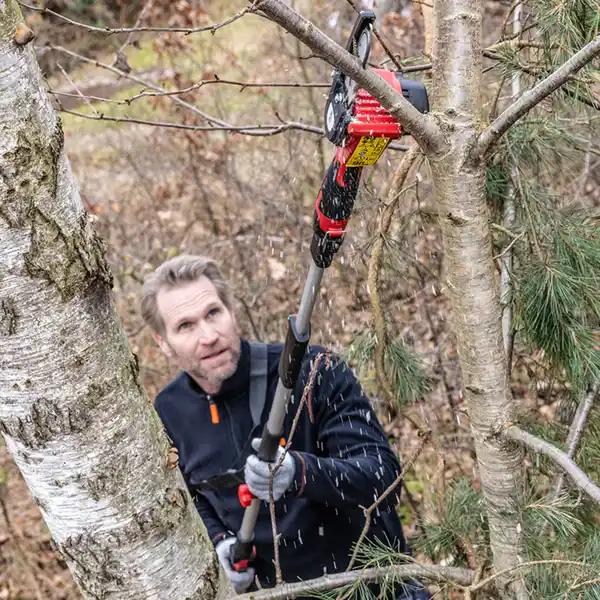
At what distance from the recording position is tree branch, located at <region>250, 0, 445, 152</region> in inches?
40.9

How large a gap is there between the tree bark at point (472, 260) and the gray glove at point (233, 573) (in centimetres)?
111

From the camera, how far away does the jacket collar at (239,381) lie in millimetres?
2582

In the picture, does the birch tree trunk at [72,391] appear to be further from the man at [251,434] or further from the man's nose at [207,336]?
the man's nose at [207,336]

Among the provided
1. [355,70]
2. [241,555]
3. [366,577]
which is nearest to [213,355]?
[241,555]

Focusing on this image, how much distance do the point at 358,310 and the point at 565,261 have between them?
3772mm

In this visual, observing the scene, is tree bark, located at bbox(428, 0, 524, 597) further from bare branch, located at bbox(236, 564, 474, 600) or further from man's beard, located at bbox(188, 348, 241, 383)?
man's beard, located at bbox(188, 348, 241, 383)

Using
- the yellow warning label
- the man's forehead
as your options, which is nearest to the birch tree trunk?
the yellow warning label

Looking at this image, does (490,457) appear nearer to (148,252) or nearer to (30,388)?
(30,388)

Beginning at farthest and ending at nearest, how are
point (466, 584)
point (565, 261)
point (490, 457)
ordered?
point (565, 261)
point (466, 584)
point (490, 457)

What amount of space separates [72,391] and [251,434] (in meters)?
1.36

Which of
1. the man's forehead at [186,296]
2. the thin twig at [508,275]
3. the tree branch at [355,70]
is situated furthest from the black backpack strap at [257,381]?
the tree branch at [355,70]

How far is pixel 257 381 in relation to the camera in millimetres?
2588

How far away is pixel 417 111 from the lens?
4.33 ft

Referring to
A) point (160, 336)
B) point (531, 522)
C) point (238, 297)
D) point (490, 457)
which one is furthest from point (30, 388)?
point (238, 297)
